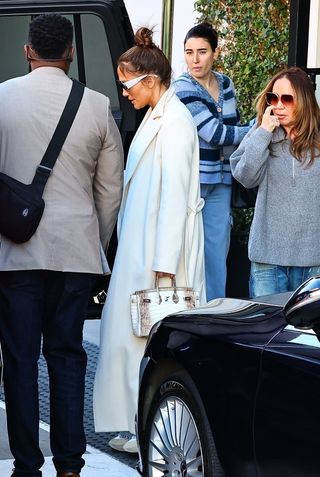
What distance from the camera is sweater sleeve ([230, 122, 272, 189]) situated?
6270 mm

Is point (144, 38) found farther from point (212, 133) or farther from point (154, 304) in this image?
point (212, 133)

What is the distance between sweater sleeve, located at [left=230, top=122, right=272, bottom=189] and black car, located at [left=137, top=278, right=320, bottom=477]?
154 centimetres

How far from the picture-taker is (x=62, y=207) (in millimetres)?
5262

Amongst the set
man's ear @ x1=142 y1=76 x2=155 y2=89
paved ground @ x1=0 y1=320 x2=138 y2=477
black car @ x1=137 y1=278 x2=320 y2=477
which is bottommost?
paved ground @ x1=0 y1=320 x2=138 y2=477

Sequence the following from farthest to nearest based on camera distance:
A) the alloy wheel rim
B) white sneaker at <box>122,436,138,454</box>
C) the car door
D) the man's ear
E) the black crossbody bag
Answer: white sneaker at <box>122,436,138,454</box> < the man's ear < the black crossbody bag < the alloy wheel rim < the car door

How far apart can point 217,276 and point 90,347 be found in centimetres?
106

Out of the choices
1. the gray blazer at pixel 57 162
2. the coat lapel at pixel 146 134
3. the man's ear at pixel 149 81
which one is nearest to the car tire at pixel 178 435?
the gray blazer at pixel 57 162

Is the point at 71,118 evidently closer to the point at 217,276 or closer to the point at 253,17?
the point at 217,276

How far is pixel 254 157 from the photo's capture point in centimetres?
628

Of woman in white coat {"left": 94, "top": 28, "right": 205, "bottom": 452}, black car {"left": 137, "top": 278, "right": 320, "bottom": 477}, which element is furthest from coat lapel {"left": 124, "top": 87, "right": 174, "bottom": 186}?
black car {"left": 137, "top": 278, "right": 320, "bottom": 477}

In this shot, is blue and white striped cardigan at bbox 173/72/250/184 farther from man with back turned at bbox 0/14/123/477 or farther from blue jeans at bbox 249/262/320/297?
man with back turned at bbox 0/14/123/477

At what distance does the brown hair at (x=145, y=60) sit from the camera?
5.88 metres

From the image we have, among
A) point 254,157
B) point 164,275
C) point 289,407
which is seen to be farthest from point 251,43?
point 289,407

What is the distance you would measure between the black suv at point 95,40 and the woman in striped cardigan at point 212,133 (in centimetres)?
39
